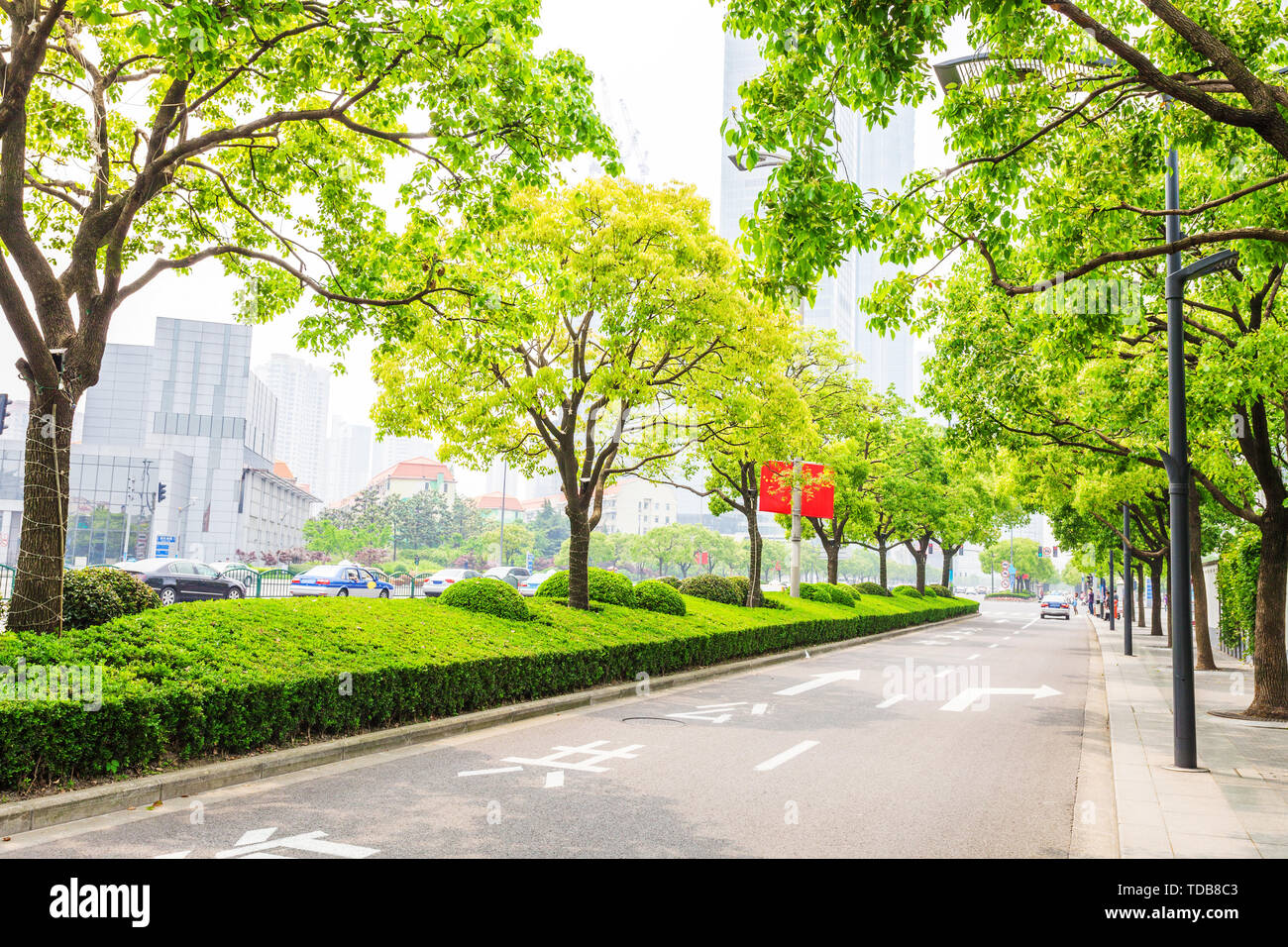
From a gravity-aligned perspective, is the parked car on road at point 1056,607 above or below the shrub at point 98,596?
below

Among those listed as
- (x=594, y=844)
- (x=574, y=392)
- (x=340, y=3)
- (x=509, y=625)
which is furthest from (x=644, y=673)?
(x=340, y=3)

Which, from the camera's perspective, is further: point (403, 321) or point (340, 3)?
point (403, 321)

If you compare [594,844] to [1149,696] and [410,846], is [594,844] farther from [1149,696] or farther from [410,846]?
[1149,696]

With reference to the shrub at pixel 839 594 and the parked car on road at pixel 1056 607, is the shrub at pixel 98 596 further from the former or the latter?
the parked car on road at pixel 1056 607

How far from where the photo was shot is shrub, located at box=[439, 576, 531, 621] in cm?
1330

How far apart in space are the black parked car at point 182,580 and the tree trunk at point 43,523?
18975mm

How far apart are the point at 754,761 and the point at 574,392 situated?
792 cm

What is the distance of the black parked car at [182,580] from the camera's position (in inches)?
995

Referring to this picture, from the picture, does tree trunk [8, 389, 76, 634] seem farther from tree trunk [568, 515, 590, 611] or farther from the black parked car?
the black parked car

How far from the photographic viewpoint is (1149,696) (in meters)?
15.3

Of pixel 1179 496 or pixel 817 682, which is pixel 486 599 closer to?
pixel 817 682

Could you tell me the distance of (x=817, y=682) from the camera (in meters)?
16.4

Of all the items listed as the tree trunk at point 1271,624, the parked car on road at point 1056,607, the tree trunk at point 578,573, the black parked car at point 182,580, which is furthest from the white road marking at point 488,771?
the parked car on road at point 1056,607

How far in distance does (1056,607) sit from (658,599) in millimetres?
49332
